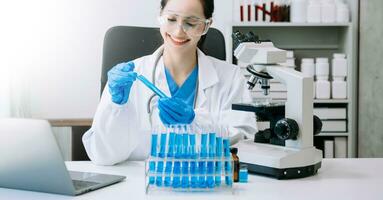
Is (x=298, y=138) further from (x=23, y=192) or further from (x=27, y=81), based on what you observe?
(x=27, y=81)

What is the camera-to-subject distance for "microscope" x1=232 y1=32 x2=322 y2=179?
4.18 ft

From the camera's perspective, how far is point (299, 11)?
2.92 metres

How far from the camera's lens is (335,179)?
1.28 metres

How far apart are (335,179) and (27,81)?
2.36 metres

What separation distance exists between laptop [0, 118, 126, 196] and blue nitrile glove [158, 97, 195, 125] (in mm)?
277

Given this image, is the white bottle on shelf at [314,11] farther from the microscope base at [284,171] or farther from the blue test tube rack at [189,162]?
the blue test tube rack at [189,162]

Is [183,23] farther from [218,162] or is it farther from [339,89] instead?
[339,89]

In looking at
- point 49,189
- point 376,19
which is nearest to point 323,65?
point 376,19

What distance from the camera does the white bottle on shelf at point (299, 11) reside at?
292cm

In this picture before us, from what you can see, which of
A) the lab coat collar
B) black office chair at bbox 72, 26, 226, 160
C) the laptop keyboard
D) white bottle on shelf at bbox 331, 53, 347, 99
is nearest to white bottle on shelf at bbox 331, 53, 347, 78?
white bottle on shelf at bbox 331, 53, 347, 99

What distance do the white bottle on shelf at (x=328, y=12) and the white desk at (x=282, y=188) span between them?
1.67m

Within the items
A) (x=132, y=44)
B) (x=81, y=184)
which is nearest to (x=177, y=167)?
(x=81, y=184)

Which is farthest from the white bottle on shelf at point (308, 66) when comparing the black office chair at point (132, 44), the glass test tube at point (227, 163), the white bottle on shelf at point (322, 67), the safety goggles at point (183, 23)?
the glass test tube at point (227, 163)

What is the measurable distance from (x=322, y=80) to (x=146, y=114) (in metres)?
1.51
